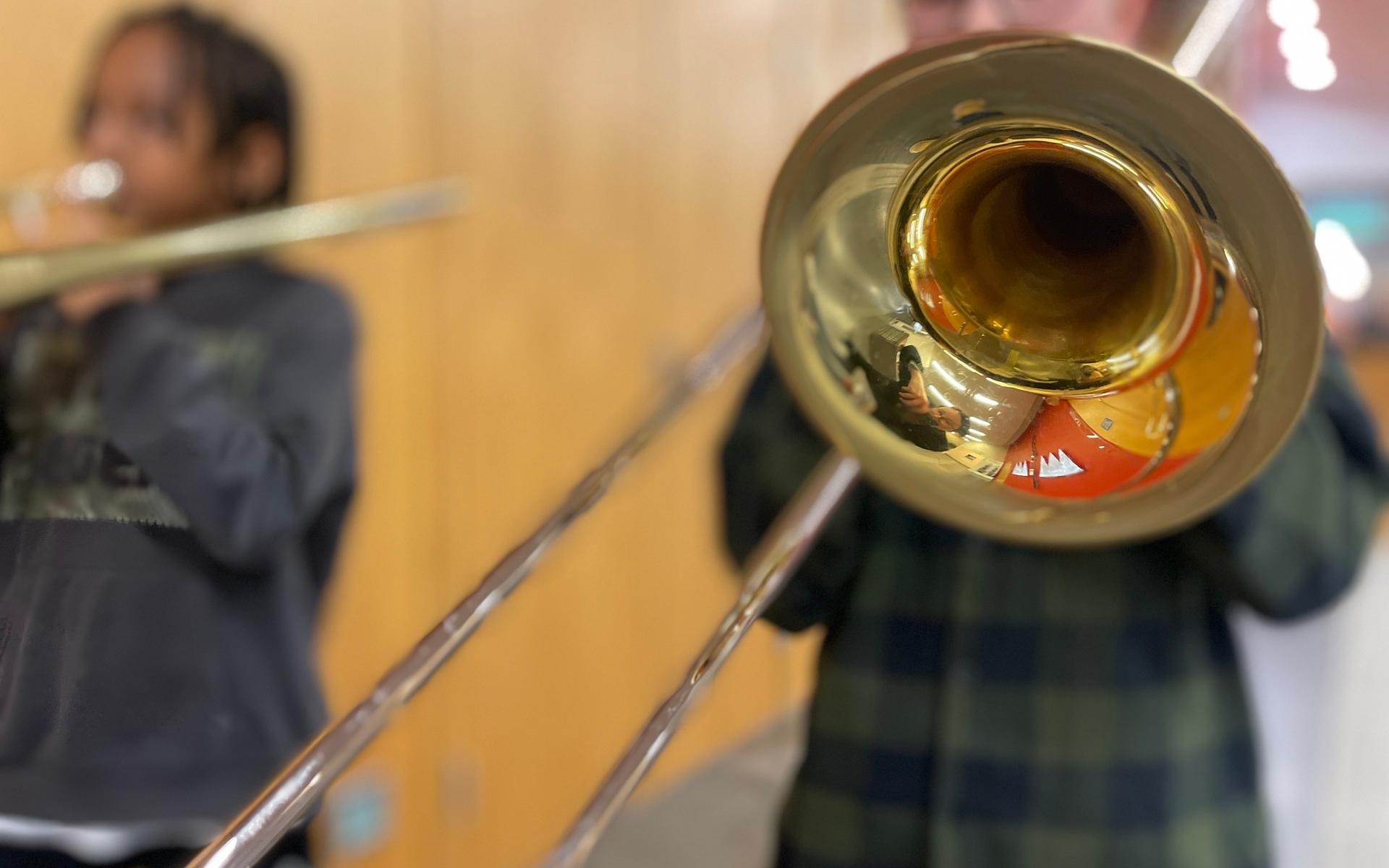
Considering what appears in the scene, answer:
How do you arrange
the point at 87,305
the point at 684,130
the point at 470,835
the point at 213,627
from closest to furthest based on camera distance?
the point at 213,627, the point at 87,305, the point at 470,835, the point at 684,130

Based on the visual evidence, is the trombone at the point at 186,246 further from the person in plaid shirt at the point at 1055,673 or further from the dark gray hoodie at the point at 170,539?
the person in plaid shirt at the point at 1055,673

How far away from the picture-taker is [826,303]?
65cm

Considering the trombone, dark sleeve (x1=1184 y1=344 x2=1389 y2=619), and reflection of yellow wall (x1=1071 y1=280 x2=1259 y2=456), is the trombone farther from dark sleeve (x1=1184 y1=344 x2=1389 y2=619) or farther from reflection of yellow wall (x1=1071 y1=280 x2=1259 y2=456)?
dark sleeve (x1=1184 y1=344 x2=1389 y2=619)

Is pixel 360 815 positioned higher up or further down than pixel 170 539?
further down

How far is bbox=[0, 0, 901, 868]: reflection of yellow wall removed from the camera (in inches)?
61.2

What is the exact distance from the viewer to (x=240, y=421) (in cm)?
76

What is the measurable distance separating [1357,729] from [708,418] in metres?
1.42

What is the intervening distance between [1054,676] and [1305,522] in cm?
20

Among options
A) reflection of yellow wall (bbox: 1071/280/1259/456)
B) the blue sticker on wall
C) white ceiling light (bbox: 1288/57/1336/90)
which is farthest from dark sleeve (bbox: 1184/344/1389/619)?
the blue sticker on wall

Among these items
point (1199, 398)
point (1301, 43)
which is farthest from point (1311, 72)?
point (1199, 398)

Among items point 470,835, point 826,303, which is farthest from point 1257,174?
point 470,835

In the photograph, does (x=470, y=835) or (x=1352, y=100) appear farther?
(x=470, y=835)

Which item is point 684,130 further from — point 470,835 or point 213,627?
point 213,627

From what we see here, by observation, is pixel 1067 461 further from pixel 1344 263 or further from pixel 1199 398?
pixel 1344 263
